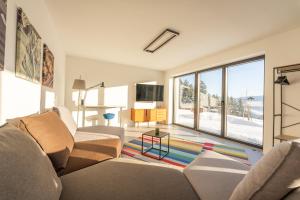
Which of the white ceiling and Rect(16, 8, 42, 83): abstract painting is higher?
the white ceiling

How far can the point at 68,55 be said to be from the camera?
436 centimetres

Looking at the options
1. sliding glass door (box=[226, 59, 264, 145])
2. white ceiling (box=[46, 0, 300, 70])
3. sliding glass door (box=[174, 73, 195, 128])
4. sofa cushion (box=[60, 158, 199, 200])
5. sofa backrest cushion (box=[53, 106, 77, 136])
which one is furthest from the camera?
sliding glass door (box=[174, 73, 195, 128])

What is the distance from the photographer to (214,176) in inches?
44.5

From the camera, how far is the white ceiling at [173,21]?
1.97 m

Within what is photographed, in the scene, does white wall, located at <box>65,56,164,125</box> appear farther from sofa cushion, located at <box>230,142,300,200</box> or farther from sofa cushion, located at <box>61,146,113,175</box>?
sofa cushion, located at <box>230,142,300,200</box>

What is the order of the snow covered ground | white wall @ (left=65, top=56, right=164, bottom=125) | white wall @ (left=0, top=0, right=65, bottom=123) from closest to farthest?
white wall @ (left=0, top=0, right=65, bottom=123) < the snow covered ground < white wall @ (left=65, top=56, right=164, bottom=125)

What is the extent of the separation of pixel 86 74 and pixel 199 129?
4.02 meters

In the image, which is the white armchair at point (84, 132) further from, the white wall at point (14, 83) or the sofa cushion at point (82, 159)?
the sofa cushion at point (82, 159)

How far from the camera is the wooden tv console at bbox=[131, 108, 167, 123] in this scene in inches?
202

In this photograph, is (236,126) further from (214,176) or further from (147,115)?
(214,176)

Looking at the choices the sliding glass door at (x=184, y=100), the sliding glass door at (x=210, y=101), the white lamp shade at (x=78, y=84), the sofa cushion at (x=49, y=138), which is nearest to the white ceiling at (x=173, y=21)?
the white lamp shade at (x=78, y=84)

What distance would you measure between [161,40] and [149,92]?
2.70 metres

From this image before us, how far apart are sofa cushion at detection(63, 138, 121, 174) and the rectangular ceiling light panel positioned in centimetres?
218

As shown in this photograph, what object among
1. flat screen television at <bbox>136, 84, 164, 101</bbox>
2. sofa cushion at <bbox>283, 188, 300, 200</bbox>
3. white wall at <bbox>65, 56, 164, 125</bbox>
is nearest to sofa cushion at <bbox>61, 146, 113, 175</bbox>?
sofa cushion at <bbox>283, 188, 300, 200</bbox>
